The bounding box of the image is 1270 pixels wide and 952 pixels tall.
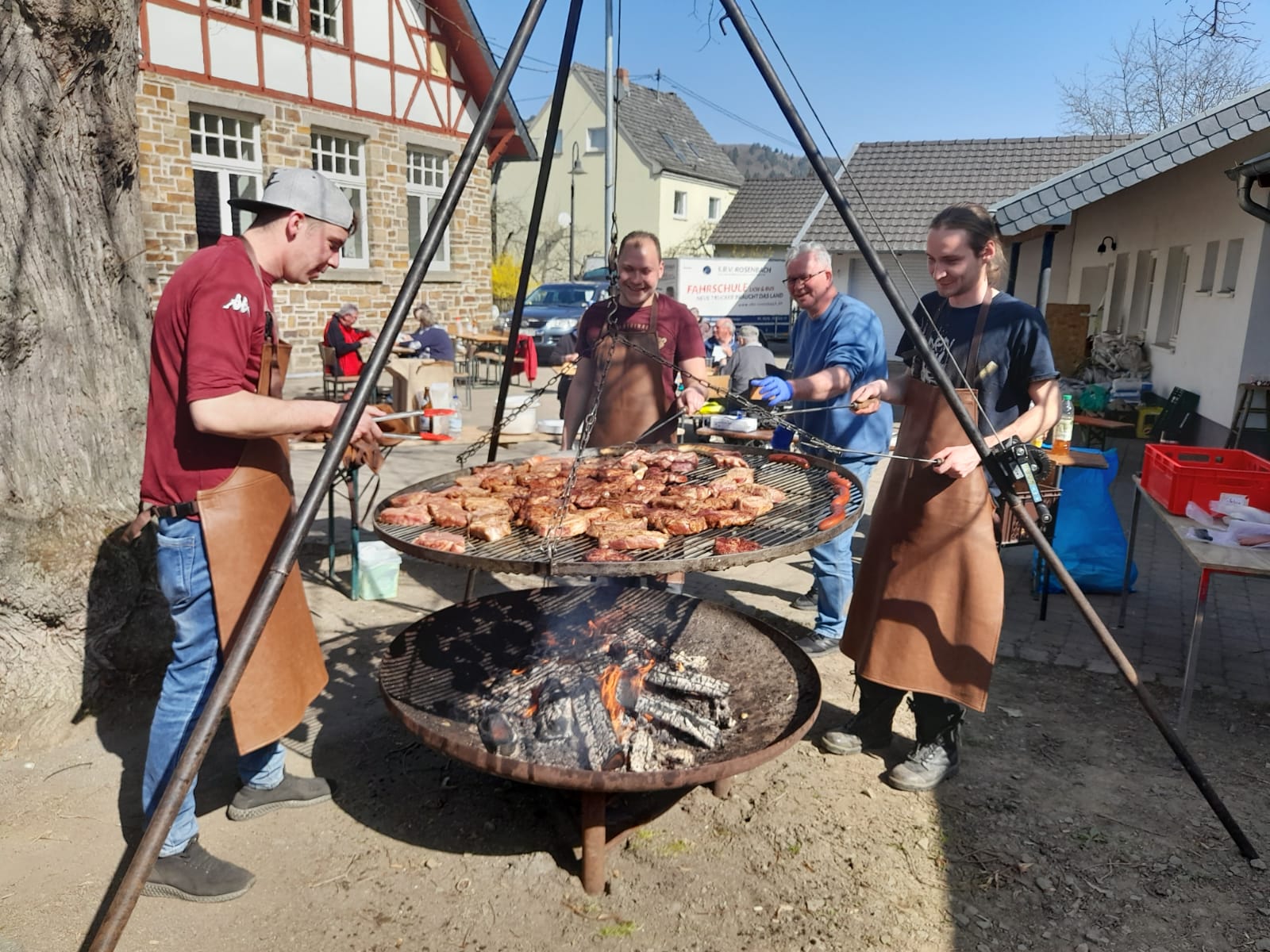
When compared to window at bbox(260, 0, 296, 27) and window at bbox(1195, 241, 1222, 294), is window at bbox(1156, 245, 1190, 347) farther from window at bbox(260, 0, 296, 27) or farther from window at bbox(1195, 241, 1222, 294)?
window at bbox(260, 0, 296, 27)

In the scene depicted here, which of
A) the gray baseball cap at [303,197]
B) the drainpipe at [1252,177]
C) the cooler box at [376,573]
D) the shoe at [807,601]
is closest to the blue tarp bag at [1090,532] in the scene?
the shoe at [807,601]

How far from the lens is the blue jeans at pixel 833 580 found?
4965 mm

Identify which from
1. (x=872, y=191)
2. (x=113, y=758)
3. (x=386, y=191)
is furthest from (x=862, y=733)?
(x=872, y=191)

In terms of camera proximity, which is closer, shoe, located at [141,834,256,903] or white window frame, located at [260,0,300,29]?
shoe, located at [141,834,256,903]

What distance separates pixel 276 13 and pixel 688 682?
584 inches

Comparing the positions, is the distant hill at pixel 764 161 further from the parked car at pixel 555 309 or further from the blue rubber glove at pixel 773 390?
the blue rubber glove at pixel 773 390

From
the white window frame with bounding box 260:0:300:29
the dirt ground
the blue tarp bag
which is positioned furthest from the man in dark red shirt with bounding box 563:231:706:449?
Answer: the white window frame with bounding box 260:0:300:29

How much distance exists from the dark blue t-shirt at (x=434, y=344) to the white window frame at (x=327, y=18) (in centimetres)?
581

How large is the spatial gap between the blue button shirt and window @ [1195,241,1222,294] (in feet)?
25.8

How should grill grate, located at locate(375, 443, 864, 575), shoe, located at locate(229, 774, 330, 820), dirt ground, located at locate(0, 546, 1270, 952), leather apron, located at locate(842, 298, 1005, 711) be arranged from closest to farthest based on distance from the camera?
grill grate, located at locate(375, 443, 864, 575) < dirt ground, located at locate(0, 546, 1270, 952) < shoe, located at locate(229, 774, 330, 820) < leather apron, located at locate(842, 298, 1005, 711)

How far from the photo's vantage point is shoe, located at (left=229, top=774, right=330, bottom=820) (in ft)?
10.8

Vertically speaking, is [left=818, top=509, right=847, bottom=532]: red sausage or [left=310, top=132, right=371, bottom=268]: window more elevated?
[left=310, top=132, right=371, bottom=268]: window

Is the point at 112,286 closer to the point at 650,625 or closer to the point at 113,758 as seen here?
the point at 113,758

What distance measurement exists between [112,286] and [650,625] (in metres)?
2.88
